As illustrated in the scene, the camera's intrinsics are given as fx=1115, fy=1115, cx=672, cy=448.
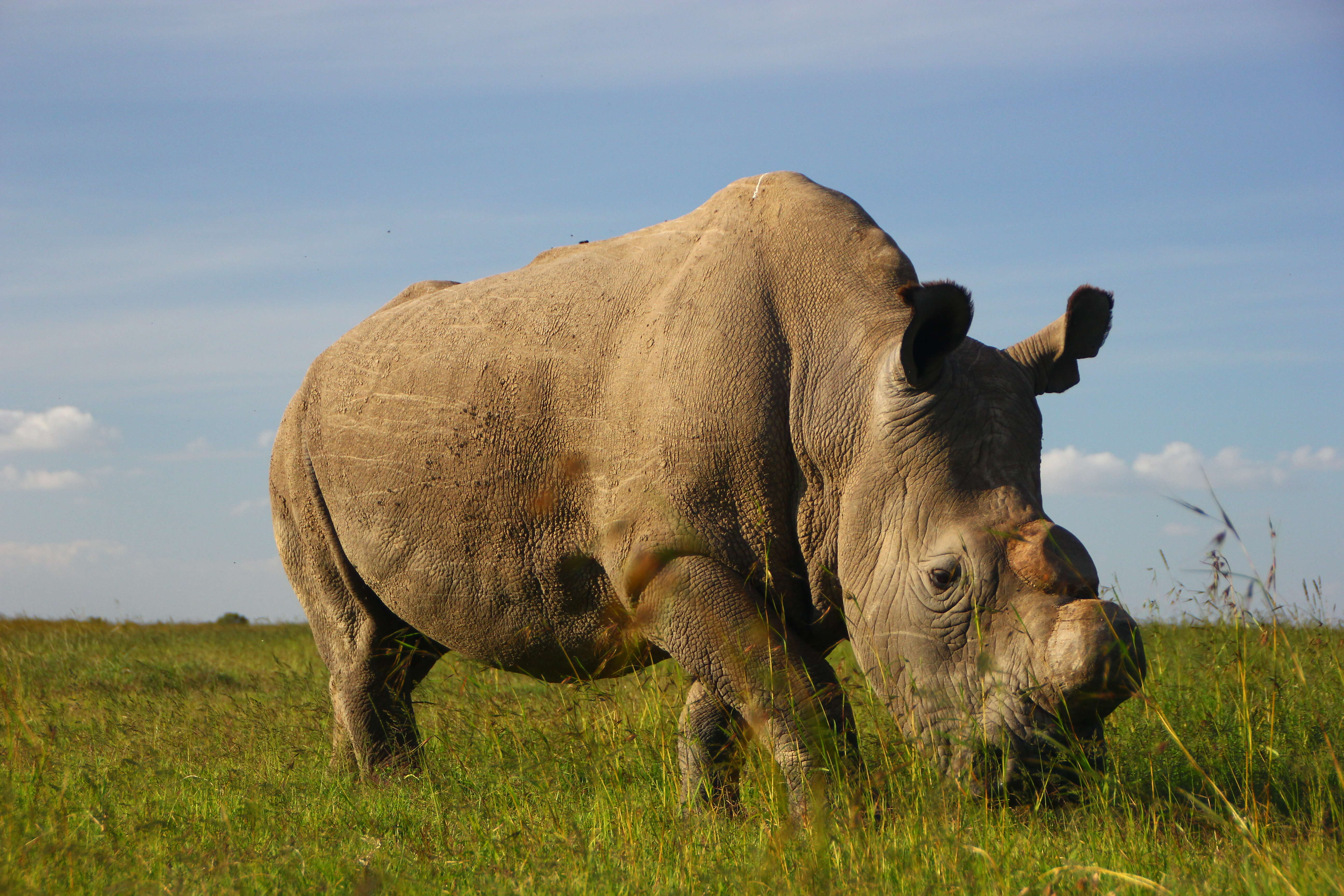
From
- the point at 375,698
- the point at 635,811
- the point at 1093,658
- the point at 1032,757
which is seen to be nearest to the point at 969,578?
the point at 1093,658

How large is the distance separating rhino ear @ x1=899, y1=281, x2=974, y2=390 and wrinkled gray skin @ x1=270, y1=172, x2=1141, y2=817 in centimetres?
1

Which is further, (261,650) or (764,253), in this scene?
(261,650)

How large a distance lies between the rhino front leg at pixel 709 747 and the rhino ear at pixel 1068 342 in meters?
1.76

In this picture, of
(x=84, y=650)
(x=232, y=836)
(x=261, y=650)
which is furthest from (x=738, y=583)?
(x=261, y=650)

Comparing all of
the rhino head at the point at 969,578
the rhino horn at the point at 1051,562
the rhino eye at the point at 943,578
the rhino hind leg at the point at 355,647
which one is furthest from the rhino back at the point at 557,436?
the rhino horn at the point at 1051,562

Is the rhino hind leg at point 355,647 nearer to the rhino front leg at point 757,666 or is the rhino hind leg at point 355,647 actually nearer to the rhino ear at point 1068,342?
the rhino front leg at point 757,666

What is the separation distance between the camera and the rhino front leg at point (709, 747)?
431 centimetres

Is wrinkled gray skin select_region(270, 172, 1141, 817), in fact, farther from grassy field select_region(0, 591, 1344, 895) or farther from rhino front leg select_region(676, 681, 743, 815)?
grassy field select_region(0, 591, 1344, 895)

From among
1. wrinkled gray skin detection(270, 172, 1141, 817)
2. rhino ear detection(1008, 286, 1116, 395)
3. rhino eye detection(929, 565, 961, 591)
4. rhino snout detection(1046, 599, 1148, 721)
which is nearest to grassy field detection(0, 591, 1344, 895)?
rhino snout detection(1046, 599, 1148, 721)

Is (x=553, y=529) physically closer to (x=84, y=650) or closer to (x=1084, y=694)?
(x=1084, y=694)

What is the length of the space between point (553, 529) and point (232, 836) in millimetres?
1566

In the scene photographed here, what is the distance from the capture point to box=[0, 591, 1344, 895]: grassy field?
295cm

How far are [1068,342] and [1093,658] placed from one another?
4.80 feet

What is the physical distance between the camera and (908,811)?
3.34m
